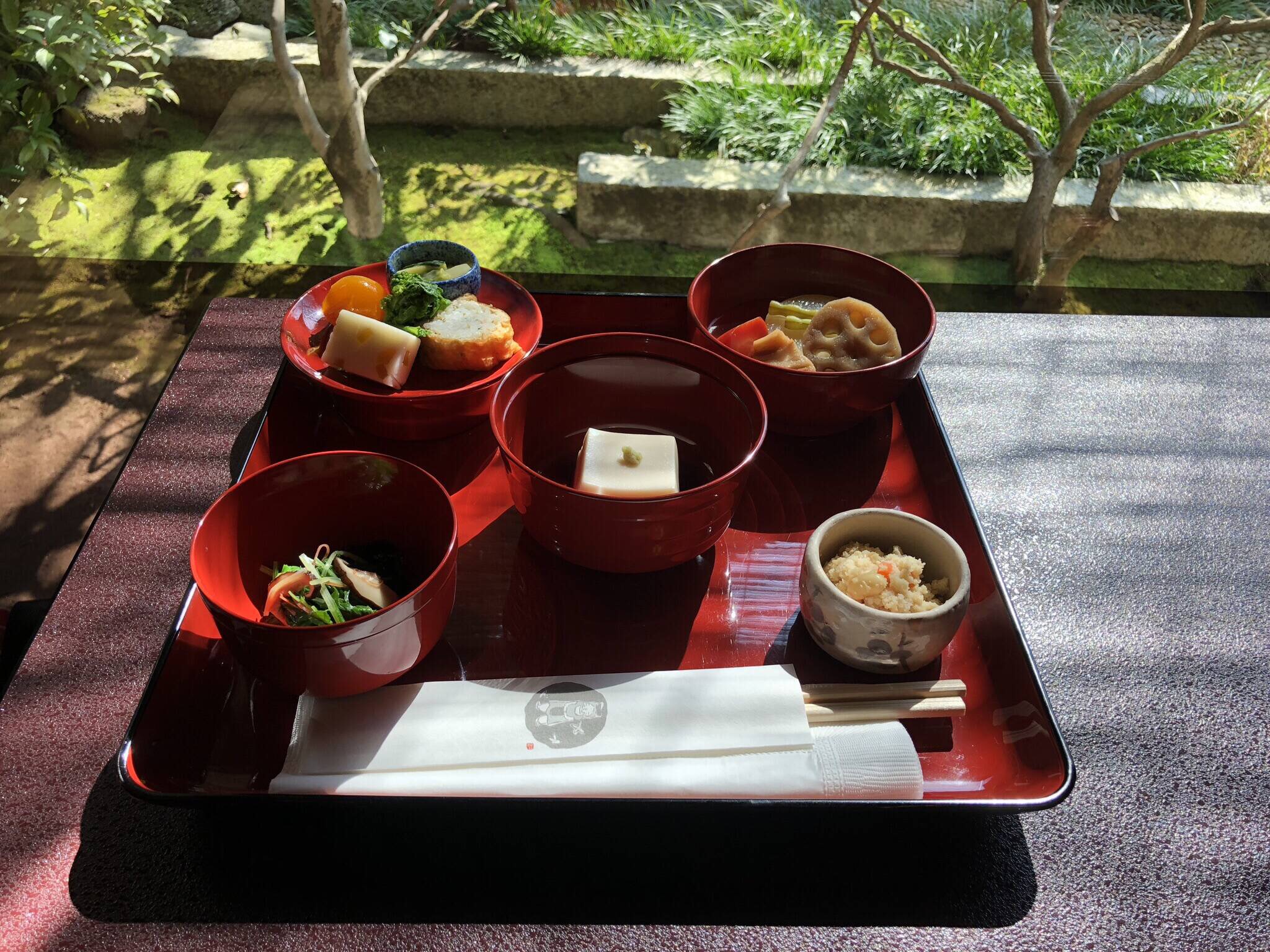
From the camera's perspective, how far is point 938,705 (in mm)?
610

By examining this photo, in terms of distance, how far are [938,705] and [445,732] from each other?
0.34 metres

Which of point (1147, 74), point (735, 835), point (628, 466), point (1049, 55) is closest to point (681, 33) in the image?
point (1049, 55)

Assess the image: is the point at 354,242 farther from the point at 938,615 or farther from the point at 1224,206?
the point at 1224,206

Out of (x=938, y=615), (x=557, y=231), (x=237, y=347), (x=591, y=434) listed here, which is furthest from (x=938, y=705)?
(x=557, y=231)

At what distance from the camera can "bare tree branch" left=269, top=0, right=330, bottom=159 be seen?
3.88 ft

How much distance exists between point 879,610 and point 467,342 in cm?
44

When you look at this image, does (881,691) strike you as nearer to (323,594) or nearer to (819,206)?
(323,594)

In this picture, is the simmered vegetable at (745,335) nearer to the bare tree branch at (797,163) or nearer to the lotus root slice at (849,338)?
the lotus root slice at (849,338)

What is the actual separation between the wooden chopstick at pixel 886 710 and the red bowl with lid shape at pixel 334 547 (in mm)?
271

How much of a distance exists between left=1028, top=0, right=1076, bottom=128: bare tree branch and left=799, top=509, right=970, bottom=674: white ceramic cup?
93cm

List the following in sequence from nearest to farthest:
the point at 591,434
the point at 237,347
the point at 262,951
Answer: the point at 262,951, the point at 591,434, the point at 237,347

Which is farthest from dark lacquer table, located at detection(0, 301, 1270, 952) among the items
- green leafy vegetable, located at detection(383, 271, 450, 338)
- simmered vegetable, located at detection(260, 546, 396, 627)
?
green leafy vegetable, located at detection(383, 271, 450, 338)

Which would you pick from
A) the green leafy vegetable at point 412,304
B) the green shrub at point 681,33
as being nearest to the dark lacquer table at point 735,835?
the green leafy vegetable at point 412,304

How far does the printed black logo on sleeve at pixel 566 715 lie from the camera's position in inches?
22.5
